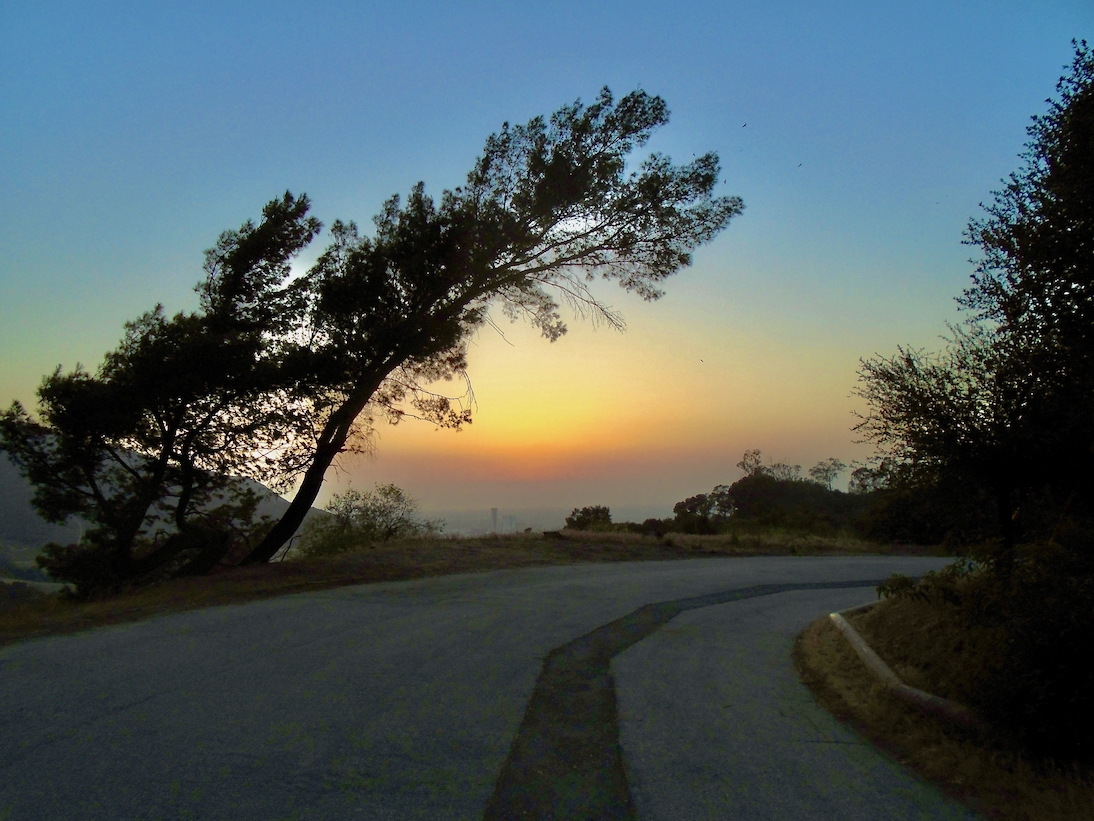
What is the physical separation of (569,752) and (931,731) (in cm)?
288

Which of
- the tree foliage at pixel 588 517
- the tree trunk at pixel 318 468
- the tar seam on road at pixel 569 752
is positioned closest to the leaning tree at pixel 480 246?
the tree trunk at pixel 318 468

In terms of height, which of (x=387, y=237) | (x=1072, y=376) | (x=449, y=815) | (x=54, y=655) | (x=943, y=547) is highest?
(x=387, y=237)

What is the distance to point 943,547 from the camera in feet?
25.6

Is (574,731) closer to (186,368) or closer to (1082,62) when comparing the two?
(1082,62)

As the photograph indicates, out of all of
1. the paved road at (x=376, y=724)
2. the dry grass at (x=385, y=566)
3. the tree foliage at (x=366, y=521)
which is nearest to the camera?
the paved road at (x=376, y=724)

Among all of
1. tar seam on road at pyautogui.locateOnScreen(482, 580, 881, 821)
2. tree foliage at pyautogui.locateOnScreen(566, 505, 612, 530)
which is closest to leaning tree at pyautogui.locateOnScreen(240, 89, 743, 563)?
tar seam on road at pyautogui.locateOnScreen(482, 580, 881, 821)

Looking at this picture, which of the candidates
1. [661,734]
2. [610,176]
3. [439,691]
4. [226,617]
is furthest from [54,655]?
[610,176]

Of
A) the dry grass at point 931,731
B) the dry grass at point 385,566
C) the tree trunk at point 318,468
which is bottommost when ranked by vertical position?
the dry grass at point 931,731

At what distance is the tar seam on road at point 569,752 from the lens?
4.15 metres

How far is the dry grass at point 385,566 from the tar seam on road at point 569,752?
247 inches

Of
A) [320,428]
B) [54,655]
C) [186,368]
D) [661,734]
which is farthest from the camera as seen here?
[320,428]

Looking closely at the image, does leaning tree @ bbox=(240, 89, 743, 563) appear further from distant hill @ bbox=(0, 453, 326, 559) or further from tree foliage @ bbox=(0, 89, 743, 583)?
distant hill @ bbox=(0, 453, 326, 559)

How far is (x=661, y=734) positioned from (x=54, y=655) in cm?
617

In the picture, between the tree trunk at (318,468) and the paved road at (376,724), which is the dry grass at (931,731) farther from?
the tree trunk at (318,468)
